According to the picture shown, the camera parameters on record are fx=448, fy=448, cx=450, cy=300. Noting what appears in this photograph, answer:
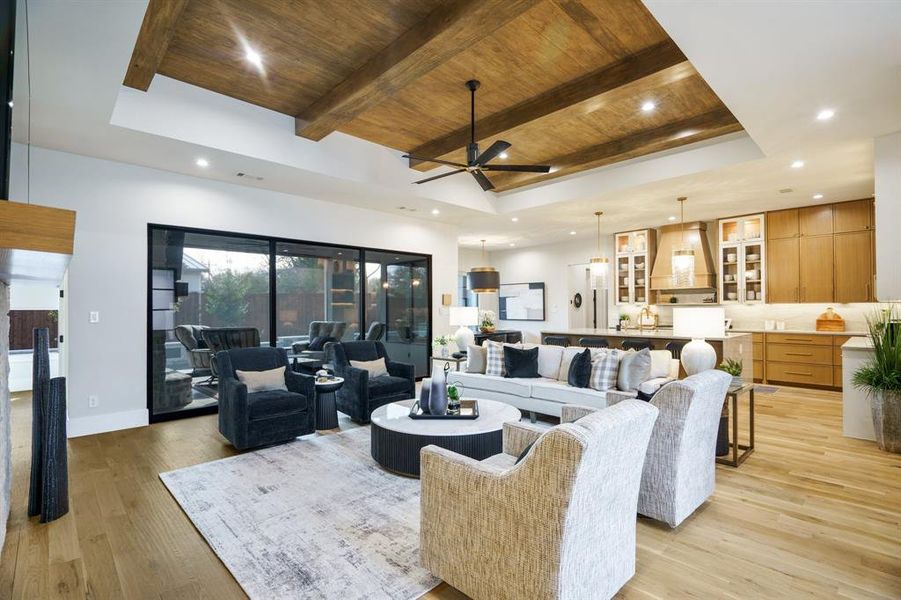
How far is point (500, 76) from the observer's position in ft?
13.0

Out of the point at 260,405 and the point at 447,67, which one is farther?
the point at 260,405

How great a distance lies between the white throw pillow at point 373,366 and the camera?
515cm

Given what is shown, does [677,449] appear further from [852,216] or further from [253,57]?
[852,216]

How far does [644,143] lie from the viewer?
521 centimetres

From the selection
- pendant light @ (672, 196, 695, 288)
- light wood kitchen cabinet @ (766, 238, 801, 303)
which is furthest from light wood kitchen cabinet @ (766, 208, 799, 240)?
pendant light @ (672, 196, 695, 288)

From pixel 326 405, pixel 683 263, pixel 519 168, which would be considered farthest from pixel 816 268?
pixel 326 405

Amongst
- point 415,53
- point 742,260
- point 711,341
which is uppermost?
A: point 415,53

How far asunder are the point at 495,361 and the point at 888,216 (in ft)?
13.3

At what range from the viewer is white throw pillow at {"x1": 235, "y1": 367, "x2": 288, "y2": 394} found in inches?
167

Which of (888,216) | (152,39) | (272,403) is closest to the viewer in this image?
(152,39)

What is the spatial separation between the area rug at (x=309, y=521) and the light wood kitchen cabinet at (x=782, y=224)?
7.30 metres

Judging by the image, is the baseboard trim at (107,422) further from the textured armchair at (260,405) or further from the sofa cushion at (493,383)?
the sofa cushion at (493,383)

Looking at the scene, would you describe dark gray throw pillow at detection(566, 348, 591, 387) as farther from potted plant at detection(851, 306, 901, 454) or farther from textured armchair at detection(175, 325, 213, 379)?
textured armchair at detection(175, 325, 213, 379)

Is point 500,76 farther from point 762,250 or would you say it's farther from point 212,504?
point 762,250
